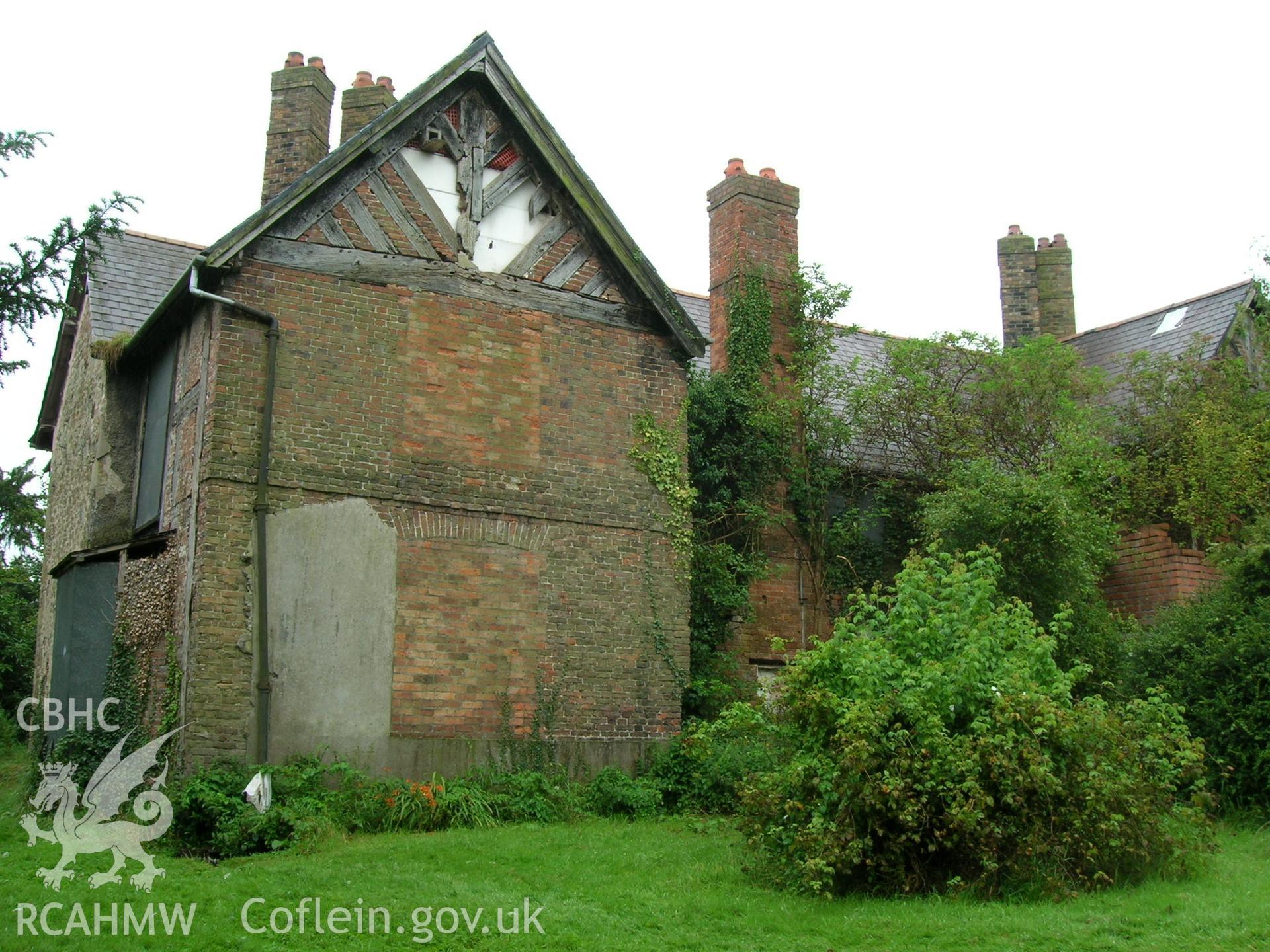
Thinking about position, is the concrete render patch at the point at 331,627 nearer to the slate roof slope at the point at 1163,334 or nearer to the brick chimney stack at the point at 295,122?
the brick chimney stack at the point at 295,122

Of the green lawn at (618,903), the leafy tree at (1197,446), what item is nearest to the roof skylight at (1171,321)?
the leafy tree at (1197,446)

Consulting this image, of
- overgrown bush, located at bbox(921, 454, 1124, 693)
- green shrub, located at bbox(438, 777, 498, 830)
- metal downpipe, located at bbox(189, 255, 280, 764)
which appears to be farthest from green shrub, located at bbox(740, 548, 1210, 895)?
overgrown bush, located at bbox(921, 454, 1124, 693)

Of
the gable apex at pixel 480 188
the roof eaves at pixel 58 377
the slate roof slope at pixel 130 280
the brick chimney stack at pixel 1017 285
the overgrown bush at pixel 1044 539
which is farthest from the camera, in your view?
the brick chimney stack at pixel 1017 285

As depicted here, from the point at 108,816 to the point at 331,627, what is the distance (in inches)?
107

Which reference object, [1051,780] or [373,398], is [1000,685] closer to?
[1051,780]

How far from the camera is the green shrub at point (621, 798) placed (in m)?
13.1

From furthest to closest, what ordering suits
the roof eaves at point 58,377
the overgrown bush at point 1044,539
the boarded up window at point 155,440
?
1. the roof eaves at point 58,377
2. the overgrown bush at point 1044,539
3. the boarded up window at point 155,440

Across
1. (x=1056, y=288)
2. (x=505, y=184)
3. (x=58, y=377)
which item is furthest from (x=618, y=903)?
(x=1056, y=288)

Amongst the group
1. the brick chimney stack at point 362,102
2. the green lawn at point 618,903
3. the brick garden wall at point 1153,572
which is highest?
the brick chimney stack at point 362,102

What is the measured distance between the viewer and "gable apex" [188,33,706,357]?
44.6 feet

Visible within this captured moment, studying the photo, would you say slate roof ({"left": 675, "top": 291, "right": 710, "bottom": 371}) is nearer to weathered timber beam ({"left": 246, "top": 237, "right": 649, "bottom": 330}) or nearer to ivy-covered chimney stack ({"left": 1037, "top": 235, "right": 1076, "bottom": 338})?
weathered timber beam ({"left": 246, "top": 237, "right": 649, "bottom": 330})

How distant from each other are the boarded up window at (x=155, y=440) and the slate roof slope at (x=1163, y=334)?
13.5 m

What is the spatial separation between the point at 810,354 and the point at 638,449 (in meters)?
3.93

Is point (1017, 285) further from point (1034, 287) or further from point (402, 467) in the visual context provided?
point (402, 467)
